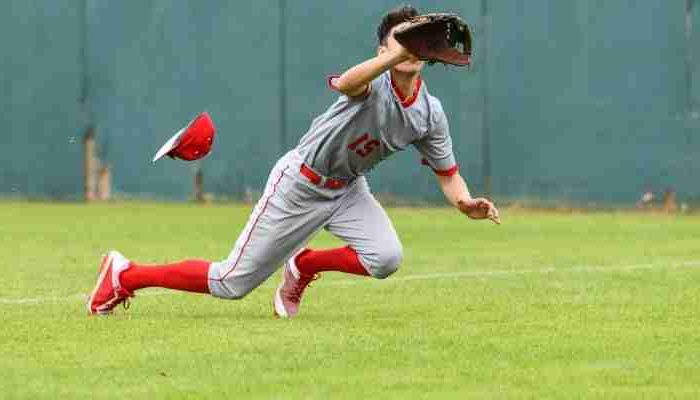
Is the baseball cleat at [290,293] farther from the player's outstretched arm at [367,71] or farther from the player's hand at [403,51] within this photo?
the player's hand at [403,51]

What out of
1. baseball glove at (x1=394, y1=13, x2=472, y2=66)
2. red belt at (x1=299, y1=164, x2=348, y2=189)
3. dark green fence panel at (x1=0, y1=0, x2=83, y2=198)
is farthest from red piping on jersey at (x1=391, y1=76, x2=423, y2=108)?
dark green fence panel at (x1=0, y1=0, x2=83, y2=198)

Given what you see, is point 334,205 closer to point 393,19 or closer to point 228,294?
point 228,294

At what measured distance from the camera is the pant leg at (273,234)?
29.4 feet

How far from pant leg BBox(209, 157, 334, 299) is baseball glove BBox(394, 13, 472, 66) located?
3.62 feet

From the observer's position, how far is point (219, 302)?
10.1 m

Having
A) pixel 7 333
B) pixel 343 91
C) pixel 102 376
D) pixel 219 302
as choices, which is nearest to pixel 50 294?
pixel 219 302

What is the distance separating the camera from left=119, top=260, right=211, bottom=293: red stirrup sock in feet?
29.7

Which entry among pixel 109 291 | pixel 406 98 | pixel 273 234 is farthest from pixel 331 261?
pixel 109 291

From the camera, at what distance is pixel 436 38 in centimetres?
820

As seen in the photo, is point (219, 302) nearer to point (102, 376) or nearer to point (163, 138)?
point (102, 376)

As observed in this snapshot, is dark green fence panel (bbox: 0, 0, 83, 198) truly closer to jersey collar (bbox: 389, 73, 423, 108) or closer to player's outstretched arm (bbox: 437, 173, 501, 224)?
player's outstretched arm (bbox: 437, 173, 501, 224)

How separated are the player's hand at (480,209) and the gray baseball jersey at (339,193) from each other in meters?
Result: 0.26

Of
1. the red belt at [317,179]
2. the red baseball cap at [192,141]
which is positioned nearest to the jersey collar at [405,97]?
the red belt at [317,179]

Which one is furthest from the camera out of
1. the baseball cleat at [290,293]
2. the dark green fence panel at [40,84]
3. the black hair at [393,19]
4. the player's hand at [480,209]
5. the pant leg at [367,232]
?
the dark green fence panel at [40,84]
